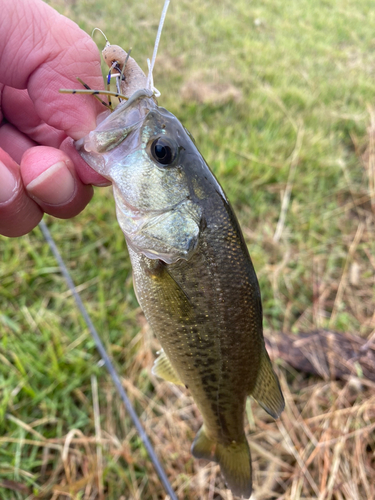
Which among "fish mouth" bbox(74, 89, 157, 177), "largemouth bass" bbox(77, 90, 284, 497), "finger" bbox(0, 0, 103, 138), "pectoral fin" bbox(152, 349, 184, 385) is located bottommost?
"pectoral fin" bbox(152, 349, 184, 385)

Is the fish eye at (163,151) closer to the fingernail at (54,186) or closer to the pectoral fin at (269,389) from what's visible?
the fingernail at (54,186)

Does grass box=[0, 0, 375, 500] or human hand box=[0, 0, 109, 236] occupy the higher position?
human hand box=[0, 0, 109, 236]

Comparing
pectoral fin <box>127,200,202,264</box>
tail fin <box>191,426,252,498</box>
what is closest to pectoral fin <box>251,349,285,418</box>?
tail fin <box>191,426,252,498</box>

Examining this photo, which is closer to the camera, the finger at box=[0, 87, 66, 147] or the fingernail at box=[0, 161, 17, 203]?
the fingernail at box=[0, 161, 17, 203]

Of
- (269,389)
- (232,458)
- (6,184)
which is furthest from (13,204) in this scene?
(232,458)

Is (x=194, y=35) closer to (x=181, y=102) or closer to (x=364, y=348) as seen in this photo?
(x=181, y=102)

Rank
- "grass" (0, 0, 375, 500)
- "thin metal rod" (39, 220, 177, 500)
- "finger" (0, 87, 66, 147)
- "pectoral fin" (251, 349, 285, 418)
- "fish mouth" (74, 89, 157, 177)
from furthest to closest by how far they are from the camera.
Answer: "grass" (0, 0, 375, 500)
"thin metal rod" (39, 220, 177, 500)
"finger" (0, 87, 66, 147)
"pectoral fin" (251, 349, 285, 418)
"fish mouth" (74, 89, 157, 177)

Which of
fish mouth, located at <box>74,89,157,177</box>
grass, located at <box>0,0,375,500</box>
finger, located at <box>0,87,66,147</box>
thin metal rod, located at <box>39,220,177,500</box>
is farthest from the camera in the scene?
grass, located at <box>0,0,375,500</box>

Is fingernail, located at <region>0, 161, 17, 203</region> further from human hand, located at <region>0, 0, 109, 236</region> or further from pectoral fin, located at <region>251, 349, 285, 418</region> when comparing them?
pectoral fin, located at <region>251, 349, 285, 418</region>

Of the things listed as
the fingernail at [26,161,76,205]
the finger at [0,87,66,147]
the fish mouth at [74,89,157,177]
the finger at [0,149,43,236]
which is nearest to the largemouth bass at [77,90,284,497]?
the fish mouth at [74,89,157,177]
